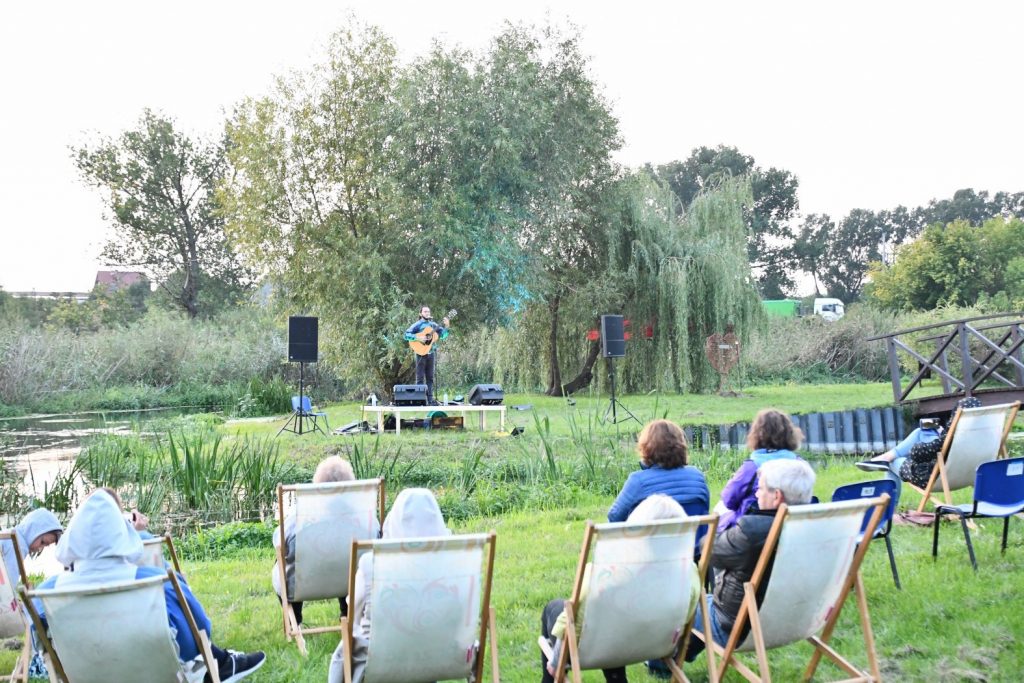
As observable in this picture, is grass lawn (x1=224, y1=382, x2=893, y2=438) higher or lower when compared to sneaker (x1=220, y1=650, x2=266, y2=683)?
higher

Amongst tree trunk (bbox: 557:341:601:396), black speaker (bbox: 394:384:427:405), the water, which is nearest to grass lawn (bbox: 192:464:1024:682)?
the water

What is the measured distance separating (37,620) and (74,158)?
34.4 m

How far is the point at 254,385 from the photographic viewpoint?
20266 mm

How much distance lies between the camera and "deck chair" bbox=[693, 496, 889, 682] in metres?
2.78

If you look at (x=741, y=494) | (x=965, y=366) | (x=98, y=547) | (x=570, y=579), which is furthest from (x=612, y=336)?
(x=98, y=547)

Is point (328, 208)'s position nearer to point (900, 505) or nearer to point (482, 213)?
point (482, 213)

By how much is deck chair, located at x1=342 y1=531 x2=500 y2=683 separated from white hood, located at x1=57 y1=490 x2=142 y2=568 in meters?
0.75

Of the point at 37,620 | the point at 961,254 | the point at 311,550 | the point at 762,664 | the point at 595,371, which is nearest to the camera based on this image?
the point at 37,620

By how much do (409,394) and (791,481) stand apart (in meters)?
9.96

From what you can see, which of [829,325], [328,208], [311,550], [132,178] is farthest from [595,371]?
[132,178]

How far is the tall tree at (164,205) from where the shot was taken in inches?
1303

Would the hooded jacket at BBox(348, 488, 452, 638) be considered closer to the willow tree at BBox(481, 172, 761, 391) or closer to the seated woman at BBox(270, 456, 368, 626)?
the seated woman at BBox(270, 456, 368, 626)

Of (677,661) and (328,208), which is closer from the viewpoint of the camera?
(677,661)

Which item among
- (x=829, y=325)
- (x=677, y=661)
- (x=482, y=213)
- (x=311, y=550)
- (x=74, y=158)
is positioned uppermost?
(x=74, y=158)
